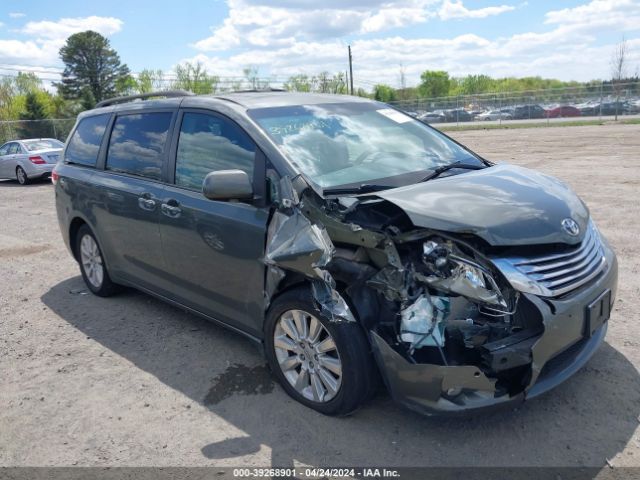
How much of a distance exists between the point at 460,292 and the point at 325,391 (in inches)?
41.4

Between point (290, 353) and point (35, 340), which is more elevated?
point (290, 353)

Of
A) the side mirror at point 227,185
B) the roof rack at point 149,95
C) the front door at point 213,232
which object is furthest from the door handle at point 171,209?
the roof rack at point 149,95

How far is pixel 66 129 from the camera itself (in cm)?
3481

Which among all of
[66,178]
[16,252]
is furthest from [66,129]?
[66,178]

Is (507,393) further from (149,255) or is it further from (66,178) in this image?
(66,178)

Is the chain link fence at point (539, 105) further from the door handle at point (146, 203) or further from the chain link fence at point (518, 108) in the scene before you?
the door handle at point (146, 203)

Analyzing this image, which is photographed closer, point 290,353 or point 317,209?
point 317,209

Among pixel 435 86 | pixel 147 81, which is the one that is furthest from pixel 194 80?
pixel 435 86

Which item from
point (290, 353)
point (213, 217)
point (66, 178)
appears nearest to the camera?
point (290, 353)

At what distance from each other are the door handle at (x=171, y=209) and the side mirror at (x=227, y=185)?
75 cm

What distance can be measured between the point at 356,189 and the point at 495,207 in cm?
85

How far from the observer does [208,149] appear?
13.5ft

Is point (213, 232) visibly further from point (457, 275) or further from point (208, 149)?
point (457, 275)

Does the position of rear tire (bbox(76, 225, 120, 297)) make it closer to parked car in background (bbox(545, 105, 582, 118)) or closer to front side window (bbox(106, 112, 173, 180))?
front side window (bbox(106, 112, 173, 180))
